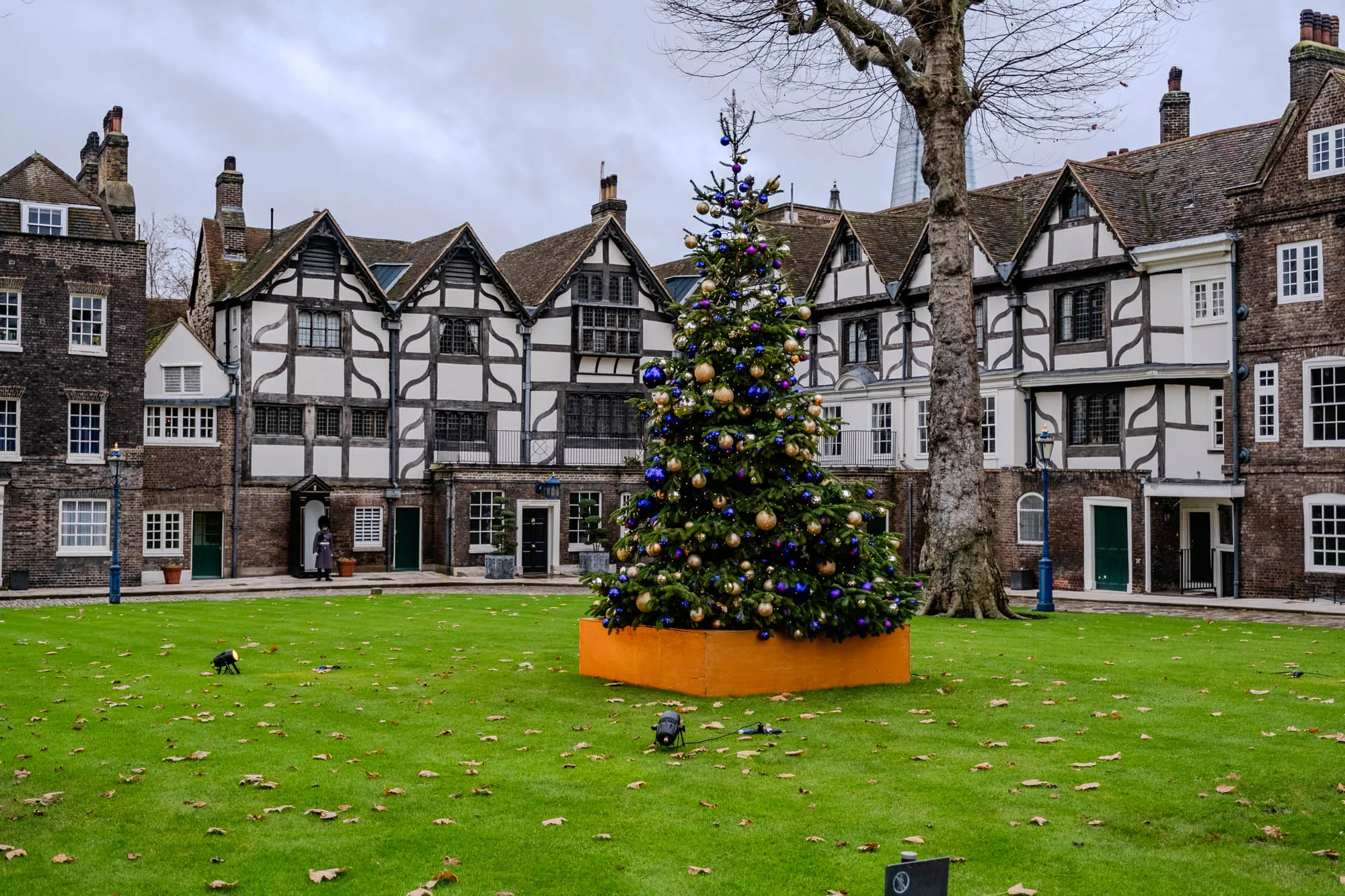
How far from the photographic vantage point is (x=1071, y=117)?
73.4 ft

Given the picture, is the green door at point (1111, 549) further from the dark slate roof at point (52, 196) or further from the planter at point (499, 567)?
the dark slate roof at point (52, 196)

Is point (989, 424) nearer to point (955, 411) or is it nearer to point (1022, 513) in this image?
point (1022, 513)

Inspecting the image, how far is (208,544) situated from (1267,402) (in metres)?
28.7

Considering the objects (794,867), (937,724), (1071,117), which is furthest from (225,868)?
(1071,117)

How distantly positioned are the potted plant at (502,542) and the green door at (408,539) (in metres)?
2.44

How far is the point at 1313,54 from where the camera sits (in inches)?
1292

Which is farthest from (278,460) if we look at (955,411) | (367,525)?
(955,411)

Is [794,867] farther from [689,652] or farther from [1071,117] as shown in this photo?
[1071,117]

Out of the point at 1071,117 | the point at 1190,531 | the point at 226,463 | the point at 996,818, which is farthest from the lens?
the point at 226,463

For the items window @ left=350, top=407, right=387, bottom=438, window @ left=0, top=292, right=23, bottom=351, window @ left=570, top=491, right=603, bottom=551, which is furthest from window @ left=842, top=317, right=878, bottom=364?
window @ left=0, top=292, right=23, bottom=351

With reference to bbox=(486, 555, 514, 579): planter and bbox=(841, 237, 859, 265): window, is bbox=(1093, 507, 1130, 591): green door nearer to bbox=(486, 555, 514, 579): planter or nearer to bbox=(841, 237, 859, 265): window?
bbox=(841, 237, 859, 265): window

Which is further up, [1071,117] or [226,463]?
[1071,117]

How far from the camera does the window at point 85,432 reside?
3475 centimetres

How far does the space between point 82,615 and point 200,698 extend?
13.0 metres
